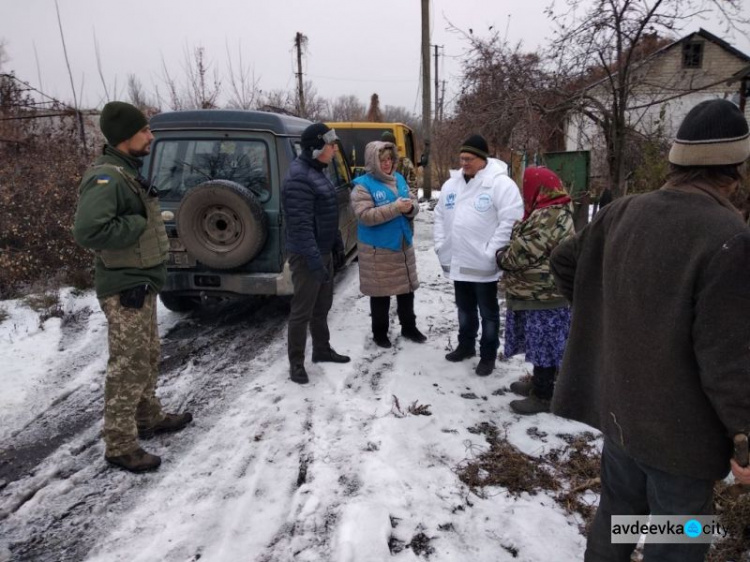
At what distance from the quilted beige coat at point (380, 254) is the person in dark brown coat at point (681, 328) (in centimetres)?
267

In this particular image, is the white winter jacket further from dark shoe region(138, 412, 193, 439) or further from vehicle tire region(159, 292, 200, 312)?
vehicle tire region(159, 292, 200, 312)

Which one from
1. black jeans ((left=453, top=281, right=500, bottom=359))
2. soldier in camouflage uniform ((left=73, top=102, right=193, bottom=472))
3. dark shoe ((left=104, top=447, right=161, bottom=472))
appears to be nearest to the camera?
soldier in camouflage uniform ((left=73, top=102, right=193, bottom=472))

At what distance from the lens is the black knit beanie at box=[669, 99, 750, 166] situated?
58.1 inches

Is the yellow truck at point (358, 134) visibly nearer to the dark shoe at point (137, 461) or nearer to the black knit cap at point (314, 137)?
the black knit cap at point (314, 137)

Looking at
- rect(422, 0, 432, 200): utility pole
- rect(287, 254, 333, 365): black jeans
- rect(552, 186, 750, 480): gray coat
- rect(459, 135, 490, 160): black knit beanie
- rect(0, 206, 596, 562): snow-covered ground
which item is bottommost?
rect(0, 206, 596, 562): snow-covered ground

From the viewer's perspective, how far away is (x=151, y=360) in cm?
324

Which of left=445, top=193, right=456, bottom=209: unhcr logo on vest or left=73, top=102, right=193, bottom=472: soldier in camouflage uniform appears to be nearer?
left=73, top=102, right=193, bottom=472: soldier in camouflage uniform

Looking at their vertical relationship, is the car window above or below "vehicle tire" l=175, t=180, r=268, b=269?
above

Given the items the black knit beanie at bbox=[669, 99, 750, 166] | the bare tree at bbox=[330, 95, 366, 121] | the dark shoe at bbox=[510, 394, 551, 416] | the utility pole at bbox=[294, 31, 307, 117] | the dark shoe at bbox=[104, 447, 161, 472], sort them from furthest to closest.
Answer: the bare tree at bbox=[330, 95, 366, 121] < the utility pole at bbox=[294, 31, 307, 117] < the dark shoe at bbox=[510, 394, 551, 416] < the dark shoe at bbox=[104, 447, 161, 472] < the black knit beanie at bbox=[669, 99, 750, 166]

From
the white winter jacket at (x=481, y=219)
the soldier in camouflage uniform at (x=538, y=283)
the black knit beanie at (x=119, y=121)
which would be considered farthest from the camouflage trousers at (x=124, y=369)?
the soldier in camouflage uniform at (x=538, y=283)

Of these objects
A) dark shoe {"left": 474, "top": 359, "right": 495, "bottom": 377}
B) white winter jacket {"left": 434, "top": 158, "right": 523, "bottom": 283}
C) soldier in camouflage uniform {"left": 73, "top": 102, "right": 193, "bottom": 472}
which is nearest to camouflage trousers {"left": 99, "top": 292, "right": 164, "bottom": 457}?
soldier in camouflage uniform {"left": 73, "top": 102, "right": 193, "bottom": 472}

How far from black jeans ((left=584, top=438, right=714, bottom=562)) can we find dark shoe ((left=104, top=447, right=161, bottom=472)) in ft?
7.67

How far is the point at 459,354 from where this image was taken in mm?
4406

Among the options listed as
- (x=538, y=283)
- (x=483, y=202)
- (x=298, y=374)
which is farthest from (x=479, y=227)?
(x=298, y=374)
